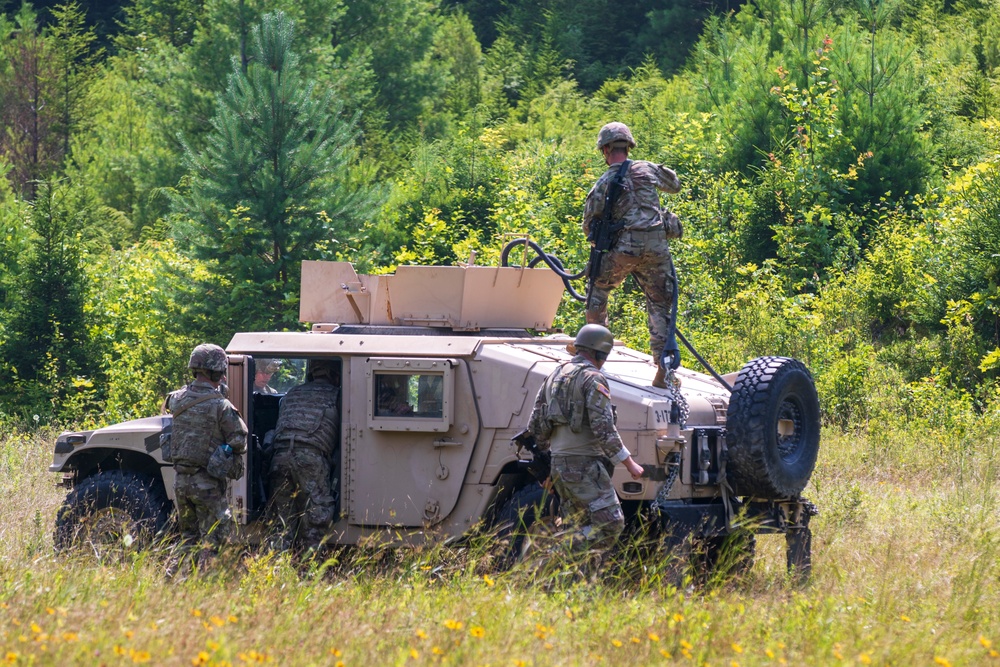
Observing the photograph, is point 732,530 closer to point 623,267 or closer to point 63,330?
point 623,267

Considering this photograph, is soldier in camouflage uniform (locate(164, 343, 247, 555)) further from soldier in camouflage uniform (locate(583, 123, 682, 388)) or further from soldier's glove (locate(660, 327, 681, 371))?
soldier's glove (locate(660, 327, 681, 371))

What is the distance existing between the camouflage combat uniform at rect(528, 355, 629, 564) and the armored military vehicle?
32 centimetres

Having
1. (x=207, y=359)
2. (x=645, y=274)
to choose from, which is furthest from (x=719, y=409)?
(x=207, y=359)

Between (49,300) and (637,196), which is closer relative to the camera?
(637,196)

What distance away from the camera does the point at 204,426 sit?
278 inches

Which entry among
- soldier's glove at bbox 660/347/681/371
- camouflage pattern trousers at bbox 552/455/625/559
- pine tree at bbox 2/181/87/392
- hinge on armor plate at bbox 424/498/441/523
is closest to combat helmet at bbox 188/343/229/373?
hinge on armor plate at bbox 424/498/441/523

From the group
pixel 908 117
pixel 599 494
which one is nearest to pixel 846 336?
pixel 908 117

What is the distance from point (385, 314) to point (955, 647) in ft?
13.4

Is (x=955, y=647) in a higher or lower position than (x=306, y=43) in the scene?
lower

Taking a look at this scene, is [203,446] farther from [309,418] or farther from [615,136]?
[615,136]

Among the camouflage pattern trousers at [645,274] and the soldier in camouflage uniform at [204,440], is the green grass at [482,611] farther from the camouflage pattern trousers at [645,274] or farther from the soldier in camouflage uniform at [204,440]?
the camouflage pattern trousers at [645,274]

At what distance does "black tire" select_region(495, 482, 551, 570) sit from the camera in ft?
22.2

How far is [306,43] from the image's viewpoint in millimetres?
19891

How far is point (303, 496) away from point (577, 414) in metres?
1.83
